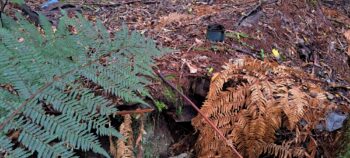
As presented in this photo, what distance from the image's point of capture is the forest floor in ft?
8.03

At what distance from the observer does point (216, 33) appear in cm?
310

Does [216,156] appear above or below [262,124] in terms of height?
below

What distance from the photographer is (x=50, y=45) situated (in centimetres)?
178

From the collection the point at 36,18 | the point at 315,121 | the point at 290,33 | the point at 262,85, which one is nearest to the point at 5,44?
the point at 262,85

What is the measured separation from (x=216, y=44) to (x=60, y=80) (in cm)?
165

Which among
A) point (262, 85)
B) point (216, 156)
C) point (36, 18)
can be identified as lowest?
point (216, 156)

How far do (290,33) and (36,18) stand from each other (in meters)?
2.52

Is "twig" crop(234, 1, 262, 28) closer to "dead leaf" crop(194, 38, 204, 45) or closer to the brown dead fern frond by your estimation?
"dead leaf" crop(194, 38, 204, 45)

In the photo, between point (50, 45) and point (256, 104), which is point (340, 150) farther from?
point (50, 45)

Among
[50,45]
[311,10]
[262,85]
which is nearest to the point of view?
[50,45]

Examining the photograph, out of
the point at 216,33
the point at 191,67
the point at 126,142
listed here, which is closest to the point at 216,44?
the point at 216,33

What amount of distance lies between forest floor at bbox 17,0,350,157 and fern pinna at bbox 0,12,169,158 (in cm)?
41

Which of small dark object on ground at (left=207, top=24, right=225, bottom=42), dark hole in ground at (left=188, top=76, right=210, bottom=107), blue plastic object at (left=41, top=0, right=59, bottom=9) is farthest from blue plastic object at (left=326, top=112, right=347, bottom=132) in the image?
blue plastic object at (left=41, top=0, right=59, bottom=9)

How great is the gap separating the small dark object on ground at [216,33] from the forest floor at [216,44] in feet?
0.15
